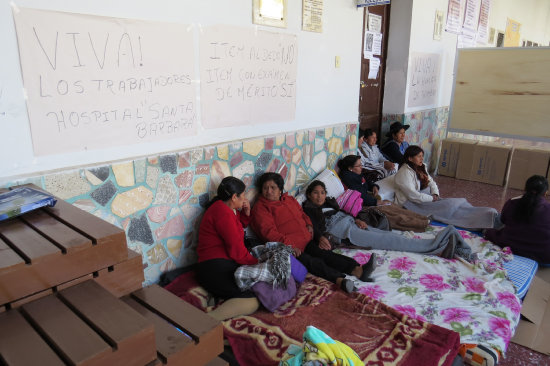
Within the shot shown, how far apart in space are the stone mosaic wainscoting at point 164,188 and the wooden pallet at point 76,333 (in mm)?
1024

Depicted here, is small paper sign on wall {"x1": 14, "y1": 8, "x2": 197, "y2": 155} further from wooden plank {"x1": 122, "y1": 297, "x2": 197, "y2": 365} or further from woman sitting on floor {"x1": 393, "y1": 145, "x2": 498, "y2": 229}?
woman sitting on floor {"x1": 393, "y1": 145, "x2": 498, "y2": 229}

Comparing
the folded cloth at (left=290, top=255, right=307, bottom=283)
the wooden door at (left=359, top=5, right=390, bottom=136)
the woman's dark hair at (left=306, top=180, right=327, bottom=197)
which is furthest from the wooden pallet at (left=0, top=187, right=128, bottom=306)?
the wooden door at (left=359, top=5, right=390, bottom=136)

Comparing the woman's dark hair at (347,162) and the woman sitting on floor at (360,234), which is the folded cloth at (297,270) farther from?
the woman's dark hair at (347,162)

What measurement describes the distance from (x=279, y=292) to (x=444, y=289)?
1.15 meters

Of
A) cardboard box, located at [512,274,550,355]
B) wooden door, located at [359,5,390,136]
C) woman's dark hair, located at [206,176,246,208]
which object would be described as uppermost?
wooden door, located at [359,5,390,136]

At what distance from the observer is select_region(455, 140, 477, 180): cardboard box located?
5.72 m

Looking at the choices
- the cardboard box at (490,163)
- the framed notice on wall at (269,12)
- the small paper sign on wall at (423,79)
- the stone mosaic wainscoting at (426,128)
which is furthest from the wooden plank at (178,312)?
the cardboard box at (490,163)

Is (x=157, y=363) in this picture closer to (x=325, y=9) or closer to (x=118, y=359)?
(x=118, y=359)

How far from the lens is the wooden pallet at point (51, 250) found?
110 centimetres

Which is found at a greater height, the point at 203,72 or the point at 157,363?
the point at 203,72

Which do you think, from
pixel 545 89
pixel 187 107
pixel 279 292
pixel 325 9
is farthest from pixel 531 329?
pixel 545 89

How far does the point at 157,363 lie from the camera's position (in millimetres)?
1121

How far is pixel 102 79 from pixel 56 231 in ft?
3.69

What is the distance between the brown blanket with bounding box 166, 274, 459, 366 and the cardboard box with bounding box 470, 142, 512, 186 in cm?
398
